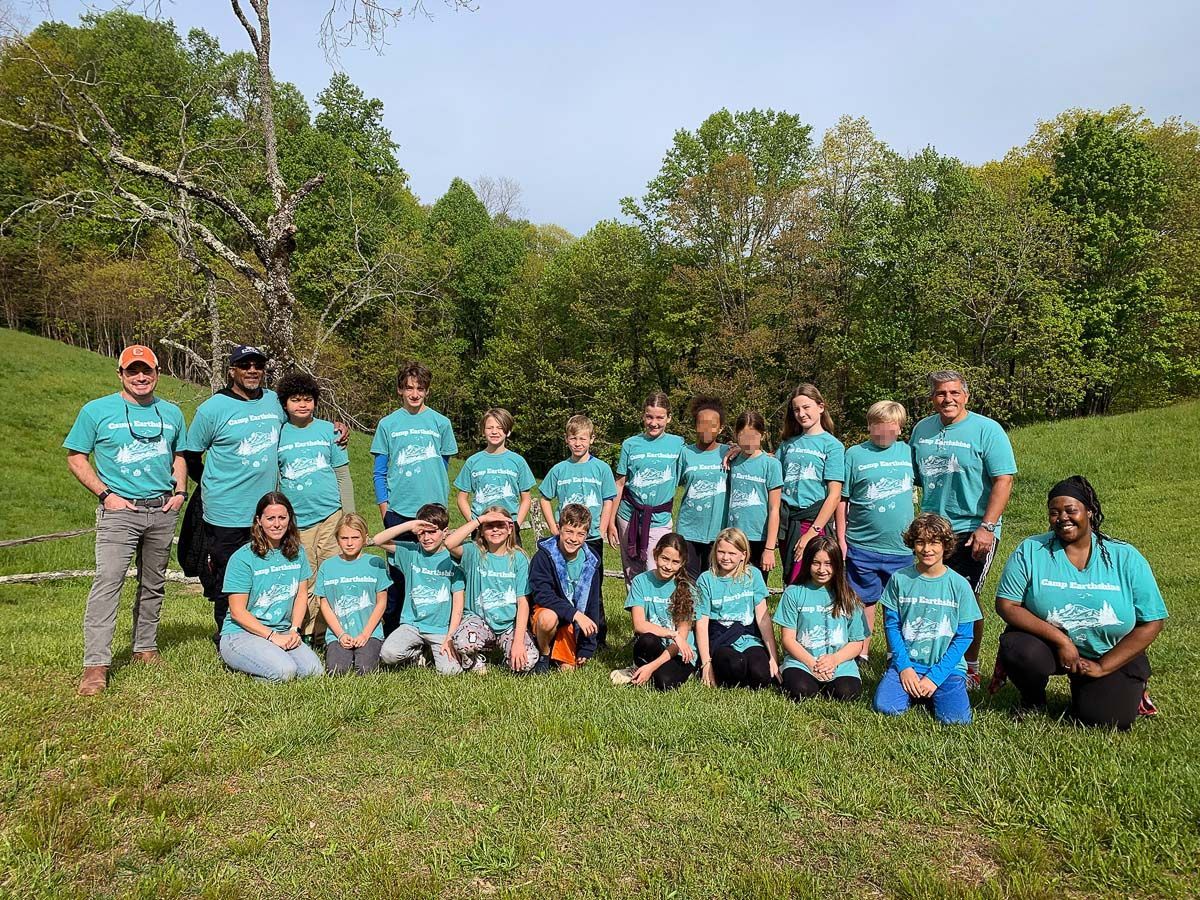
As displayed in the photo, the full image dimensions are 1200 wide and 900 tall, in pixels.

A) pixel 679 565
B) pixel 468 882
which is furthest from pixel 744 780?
pixel 679 565

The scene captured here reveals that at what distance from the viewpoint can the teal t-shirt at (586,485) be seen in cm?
630

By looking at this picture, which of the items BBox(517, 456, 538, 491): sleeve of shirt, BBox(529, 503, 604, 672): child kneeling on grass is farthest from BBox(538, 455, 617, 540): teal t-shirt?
BBox(529, 503, 604, 672): child kneeling on grass

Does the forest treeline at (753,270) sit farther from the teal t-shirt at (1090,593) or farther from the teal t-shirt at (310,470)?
the teal t-shirt at (1090,593)

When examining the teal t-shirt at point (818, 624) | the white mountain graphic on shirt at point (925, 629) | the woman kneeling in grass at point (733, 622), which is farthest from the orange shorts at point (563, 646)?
the white mountain graphic on shirt at point (925, 629)

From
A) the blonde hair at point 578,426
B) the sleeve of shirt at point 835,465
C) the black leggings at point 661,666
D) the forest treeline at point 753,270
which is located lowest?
the black leggings at point 661,666

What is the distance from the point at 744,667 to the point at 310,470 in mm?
3804

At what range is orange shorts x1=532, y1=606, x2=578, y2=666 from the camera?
5.57 m

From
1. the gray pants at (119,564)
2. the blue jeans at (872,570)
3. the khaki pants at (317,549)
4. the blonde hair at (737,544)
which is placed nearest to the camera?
the gray pants at (119,564)

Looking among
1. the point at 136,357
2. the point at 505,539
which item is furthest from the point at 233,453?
the point at 505,539

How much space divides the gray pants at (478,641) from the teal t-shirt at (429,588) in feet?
0.69

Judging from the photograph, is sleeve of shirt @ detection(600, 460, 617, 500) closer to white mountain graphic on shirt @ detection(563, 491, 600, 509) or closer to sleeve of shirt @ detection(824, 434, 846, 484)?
white mountain graphic on shirt @ detection(563, 491, 600, 509)

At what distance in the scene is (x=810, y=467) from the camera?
5715mm

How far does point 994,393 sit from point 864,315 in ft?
22.6

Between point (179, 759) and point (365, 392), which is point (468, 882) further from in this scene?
point (365, 392)
